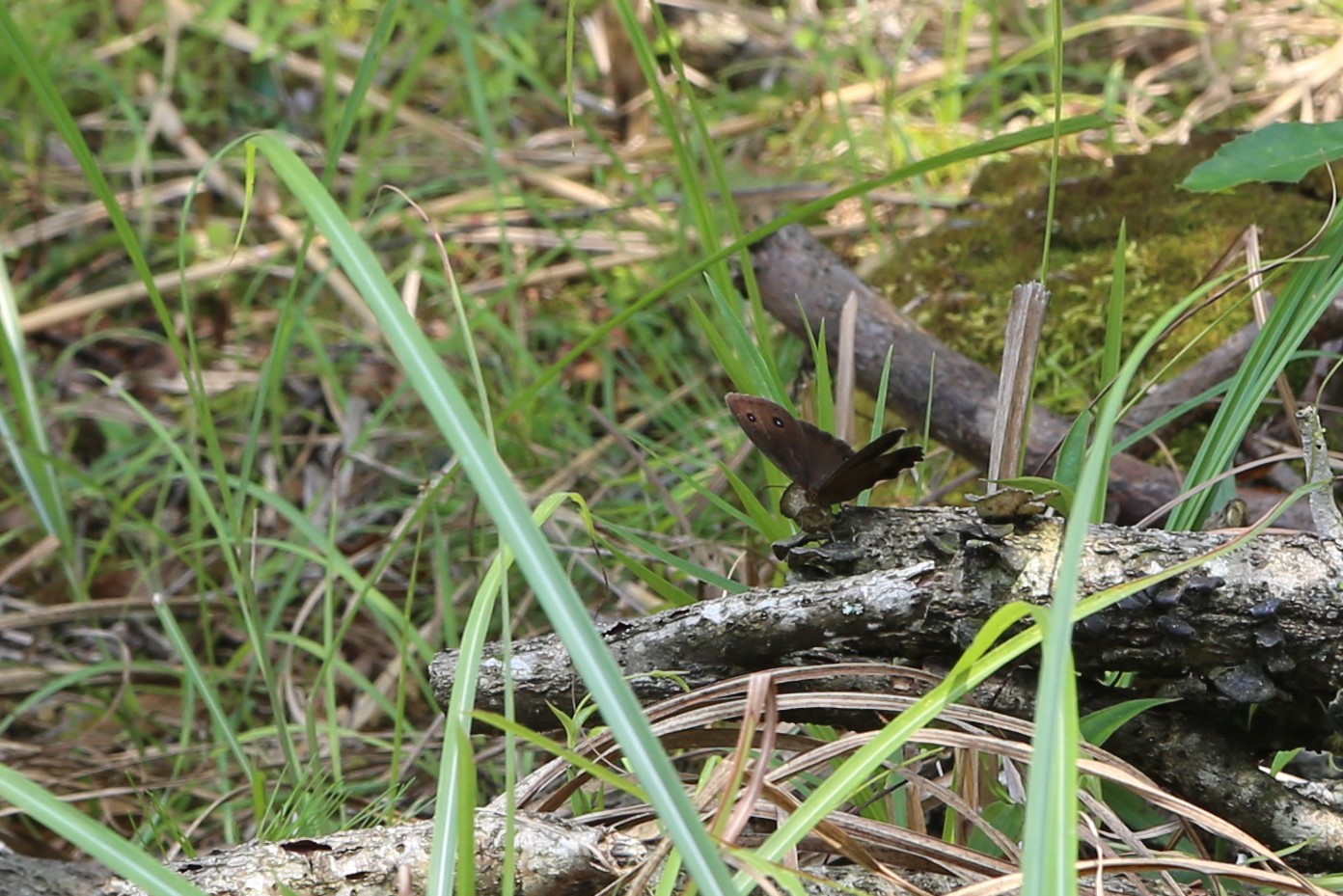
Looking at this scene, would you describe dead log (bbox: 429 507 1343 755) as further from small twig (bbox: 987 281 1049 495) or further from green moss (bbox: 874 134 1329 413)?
green moss (bbox: 874 134 1329 413)

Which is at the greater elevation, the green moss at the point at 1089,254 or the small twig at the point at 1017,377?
the small twig at the point at 1017,377

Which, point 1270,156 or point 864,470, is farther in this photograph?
point 1270,156

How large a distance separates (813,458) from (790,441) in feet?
0.10

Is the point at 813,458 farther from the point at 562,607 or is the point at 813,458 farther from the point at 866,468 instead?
the point at 562,607

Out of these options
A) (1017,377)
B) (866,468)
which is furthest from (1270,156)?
(866,468)

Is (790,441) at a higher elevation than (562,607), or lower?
lower

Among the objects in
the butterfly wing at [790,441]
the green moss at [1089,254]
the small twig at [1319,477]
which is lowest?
the green moss at [1089,254]

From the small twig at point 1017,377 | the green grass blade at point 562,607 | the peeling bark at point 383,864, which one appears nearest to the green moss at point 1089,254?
the small twig at point 1017,377

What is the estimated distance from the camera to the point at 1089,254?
2.31 m

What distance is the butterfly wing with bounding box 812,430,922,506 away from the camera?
974 mm

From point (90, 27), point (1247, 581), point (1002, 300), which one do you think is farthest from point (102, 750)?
point (90, 27)

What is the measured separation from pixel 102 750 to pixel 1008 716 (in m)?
1.79

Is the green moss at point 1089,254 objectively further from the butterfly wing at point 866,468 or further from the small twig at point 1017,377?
the butterfly wing at point 866,468

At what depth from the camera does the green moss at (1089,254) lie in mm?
2074
